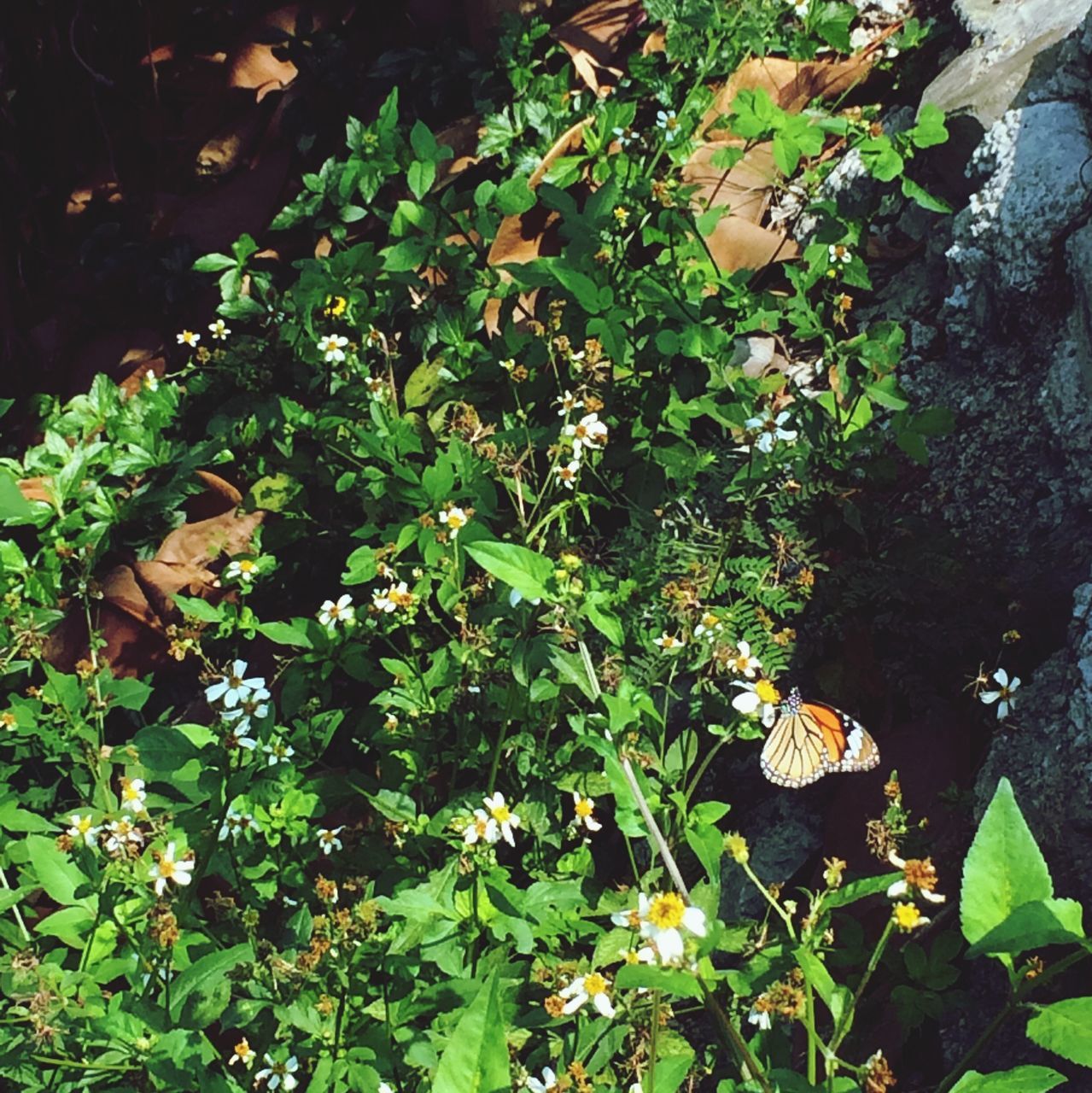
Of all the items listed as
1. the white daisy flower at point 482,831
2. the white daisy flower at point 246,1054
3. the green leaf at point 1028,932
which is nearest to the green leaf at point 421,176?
the white daisy flower at point 482,831

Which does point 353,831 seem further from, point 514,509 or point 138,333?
point 138,333

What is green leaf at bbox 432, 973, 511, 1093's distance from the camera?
3.99 feet

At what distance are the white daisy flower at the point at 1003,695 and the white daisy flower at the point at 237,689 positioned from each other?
1424mm

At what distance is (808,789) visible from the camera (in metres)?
2.48

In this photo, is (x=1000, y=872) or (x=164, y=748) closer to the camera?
(x=1000, y=872)

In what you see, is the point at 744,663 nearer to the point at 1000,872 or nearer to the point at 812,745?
the point at 812,745

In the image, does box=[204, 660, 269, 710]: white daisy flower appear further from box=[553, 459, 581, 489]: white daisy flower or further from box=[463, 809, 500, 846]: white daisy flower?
box=[553, 459, 581, 489]: white daisy flower

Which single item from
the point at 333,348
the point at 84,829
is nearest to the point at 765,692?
the point at 84,829

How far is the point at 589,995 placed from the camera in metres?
1.87

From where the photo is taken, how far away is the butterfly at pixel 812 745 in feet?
6.77

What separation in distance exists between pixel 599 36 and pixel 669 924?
3.14 meters

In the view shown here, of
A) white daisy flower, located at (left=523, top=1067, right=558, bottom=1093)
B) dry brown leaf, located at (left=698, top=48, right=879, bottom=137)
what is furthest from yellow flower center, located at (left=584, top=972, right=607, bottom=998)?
dry brown leaf, located at (left=698, top=48, right=879, bottom=137)

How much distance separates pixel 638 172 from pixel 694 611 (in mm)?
1588

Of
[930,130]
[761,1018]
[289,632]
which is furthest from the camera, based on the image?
[930,130]
